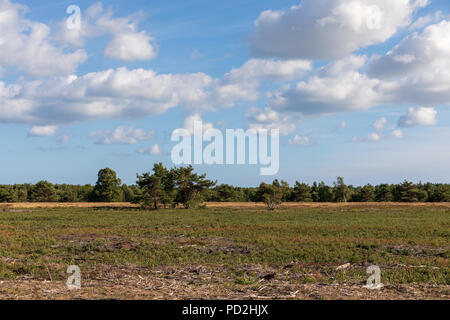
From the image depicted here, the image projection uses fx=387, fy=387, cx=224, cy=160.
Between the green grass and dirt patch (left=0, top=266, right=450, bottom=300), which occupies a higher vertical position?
dirt patch (left=0, top=266, right=450, bottom=300)

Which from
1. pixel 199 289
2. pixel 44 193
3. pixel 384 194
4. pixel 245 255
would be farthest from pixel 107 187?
pixel 199 289

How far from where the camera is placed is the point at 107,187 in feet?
352

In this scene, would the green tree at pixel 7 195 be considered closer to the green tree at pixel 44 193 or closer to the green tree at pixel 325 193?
the green tree at pixel 44 193

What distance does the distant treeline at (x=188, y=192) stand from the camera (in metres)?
75.3

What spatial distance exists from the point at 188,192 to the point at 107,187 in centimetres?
3993

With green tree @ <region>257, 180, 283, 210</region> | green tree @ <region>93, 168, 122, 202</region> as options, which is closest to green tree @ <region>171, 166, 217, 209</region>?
green tree @ <region>257, 180, 283, 210</region>

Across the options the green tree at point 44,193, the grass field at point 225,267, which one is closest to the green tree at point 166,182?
the grass field at point 225,267

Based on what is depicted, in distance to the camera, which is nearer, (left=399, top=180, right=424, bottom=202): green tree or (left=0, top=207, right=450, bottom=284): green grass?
(left=0, top=207, right=450, bottom=284): green grass

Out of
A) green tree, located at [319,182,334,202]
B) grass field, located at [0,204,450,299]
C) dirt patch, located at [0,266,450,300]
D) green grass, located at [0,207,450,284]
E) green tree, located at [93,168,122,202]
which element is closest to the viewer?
dirt patch, located at [0,266,450,300]

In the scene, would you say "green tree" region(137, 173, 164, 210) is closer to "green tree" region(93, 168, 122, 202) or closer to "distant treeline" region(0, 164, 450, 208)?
"distant treeline" region(0, 164, 450, 208)

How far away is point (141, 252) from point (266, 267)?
6.99 m

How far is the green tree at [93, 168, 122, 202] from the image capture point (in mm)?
107000

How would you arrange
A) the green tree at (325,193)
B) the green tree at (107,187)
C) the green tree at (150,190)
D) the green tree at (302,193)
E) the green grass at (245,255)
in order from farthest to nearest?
the green tree at (325,193) → the green tree at (302,193) → the green tree at (107,187) → the green tree at (150,190) → the green grass at (245,255)
